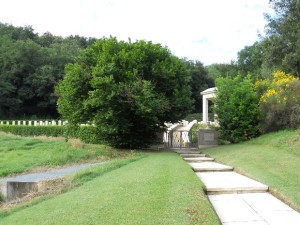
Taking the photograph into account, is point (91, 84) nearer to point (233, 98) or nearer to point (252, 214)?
point (233, 98)

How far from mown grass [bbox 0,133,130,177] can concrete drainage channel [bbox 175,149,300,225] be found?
7.19m

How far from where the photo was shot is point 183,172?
1062 cm

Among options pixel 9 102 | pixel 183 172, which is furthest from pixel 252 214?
pixel 9 102

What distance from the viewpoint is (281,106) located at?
18.5m

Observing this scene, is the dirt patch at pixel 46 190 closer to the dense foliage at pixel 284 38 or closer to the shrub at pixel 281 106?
the shrub at pixel 281 106

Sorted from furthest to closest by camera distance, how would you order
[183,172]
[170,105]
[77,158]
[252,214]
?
[170,105] < [77,158] < [183,172] < [252,214]

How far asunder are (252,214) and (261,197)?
61.4 inches

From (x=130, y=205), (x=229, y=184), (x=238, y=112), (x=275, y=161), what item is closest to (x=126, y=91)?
(x=238, y=112)

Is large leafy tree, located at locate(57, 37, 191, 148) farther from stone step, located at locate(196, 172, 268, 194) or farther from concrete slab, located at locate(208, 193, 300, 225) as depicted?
concrete slab, located at locate(208, 193, 300, 225)

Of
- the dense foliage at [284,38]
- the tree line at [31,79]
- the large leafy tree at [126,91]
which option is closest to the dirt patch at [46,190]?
the large leafy tree at [126,91]

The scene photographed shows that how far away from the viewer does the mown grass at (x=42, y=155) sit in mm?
15005

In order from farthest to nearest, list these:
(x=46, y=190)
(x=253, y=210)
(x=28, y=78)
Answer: (x=28, y=78) < (x=46, y=190) < (x=253, y=210)

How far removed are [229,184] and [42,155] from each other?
1098 cm

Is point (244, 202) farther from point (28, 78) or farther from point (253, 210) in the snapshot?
point (28, 78)
